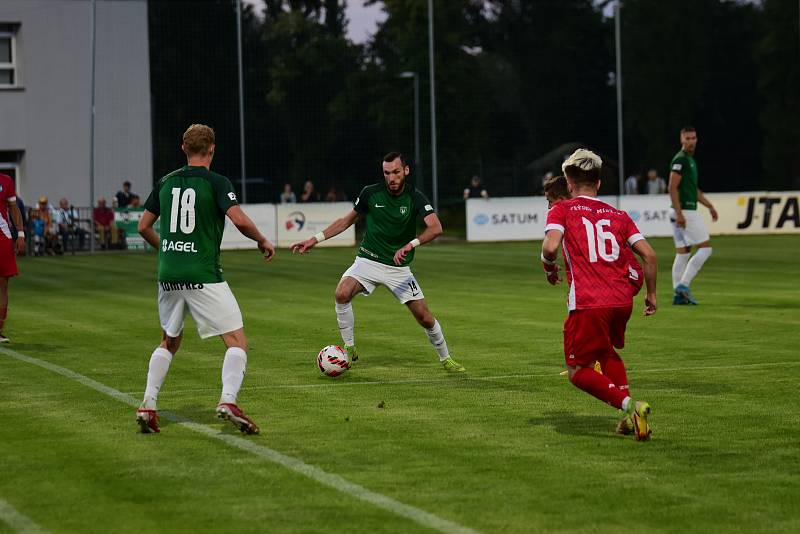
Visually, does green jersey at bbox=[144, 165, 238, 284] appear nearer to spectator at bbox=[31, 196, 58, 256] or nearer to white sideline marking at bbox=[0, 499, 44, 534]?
white sideline marking at bbox=[0, 499, 44, 534]

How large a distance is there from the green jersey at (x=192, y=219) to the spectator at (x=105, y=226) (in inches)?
1294

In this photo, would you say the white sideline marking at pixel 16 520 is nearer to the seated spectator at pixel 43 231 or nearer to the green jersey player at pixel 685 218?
the green jersey player at pixel 685 218

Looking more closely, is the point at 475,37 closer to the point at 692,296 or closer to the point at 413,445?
the point at 692,296

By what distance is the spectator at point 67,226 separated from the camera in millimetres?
40375

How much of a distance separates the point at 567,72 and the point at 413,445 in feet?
239

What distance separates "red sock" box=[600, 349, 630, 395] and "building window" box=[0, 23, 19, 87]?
40996mm

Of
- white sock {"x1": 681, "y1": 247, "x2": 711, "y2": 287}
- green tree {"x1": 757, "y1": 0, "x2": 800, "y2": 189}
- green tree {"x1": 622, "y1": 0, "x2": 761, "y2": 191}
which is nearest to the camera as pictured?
white sock {"x1": 681, "y1": 247, "x2": 711, "y2": 287}

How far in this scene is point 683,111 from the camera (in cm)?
7488

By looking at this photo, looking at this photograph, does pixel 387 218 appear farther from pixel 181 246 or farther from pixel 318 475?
pixel 318 475

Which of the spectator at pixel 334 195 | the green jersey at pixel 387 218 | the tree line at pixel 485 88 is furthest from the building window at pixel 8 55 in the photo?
the green jersey at pixel 387 218

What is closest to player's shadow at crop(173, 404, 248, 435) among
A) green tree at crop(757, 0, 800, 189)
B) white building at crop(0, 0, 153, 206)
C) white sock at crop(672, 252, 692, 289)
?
white sock at crop(672, 252, 692, 289)

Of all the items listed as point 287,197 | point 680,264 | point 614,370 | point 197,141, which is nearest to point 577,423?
point 614,370

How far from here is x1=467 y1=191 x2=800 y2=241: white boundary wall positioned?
41719 millimetres

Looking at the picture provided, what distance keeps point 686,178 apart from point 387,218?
7.92 meters
